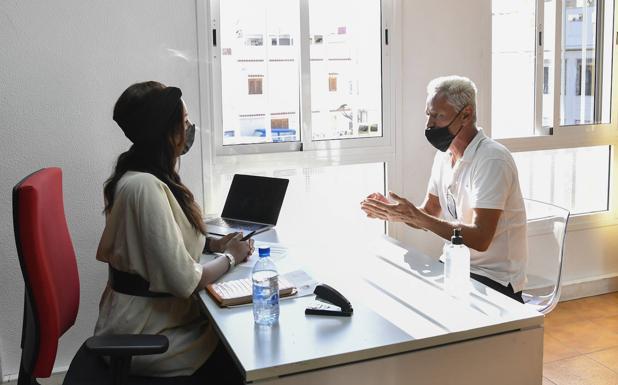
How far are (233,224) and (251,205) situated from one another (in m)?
0.13

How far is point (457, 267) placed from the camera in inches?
76.9

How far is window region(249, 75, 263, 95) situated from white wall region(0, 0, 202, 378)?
29cm

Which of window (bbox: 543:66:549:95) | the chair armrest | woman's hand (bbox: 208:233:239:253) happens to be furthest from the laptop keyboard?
window (bbox: 543:66:549:95)

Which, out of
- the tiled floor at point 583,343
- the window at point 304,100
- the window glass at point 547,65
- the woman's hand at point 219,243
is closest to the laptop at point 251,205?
the woman's hand at point 219,243

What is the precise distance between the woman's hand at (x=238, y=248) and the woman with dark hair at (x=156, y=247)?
20cm

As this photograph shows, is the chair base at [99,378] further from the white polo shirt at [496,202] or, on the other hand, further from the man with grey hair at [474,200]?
the white polo shirt at [496,202]

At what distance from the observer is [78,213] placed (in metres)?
2.92

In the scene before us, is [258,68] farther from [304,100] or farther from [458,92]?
[458,92]

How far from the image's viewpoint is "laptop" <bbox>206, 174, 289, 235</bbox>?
272 centimetres

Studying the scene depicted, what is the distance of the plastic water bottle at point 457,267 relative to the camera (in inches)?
76.0

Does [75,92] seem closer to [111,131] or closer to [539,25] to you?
[111,131]

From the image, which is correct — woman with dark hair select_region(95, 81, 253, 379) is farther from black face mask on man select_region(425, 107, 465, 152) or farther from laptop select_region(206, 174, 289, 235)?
black face mask on man select_region(425, 107, 465, 152)

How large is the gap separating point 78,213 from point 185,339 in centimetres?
130

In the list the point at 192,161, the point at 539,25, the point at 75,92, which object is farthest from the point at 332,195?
the point at 539,25
